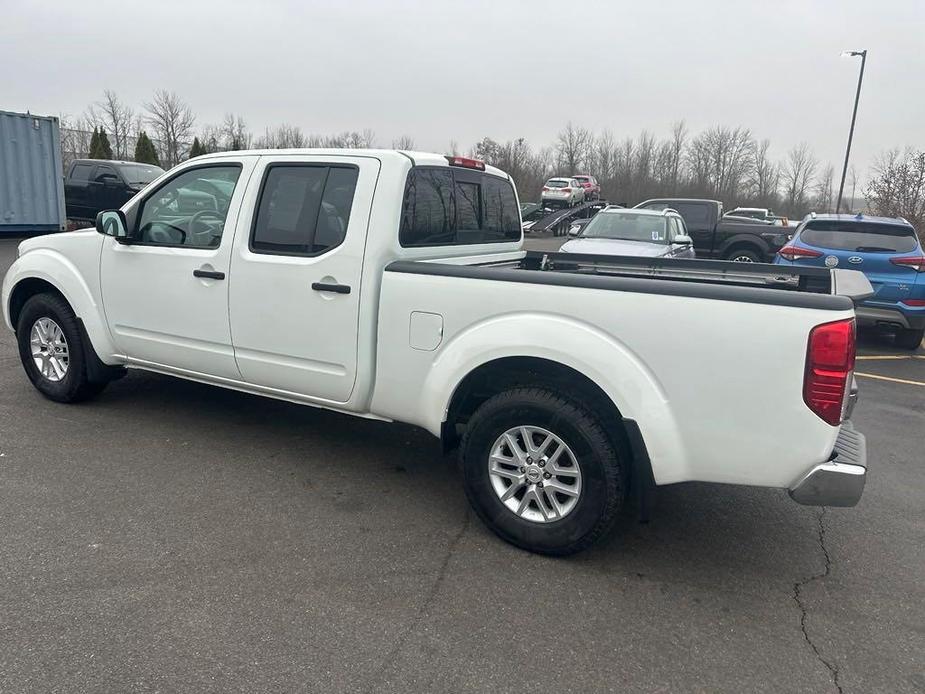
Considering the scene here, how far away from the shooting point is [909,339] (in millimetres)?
8930

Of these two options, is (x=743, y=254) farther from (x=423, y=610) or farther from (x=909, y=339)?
(x=423, y=610)

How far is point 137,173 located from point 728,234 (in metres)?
14.7

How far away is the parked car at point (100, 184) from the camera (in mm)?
17344

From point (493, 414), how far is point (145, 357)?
2.67m

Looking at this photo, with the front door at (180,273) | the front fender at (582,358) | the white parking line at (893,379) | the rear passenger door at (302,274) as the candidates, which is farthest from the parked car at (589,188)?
the front fender at (582,358)

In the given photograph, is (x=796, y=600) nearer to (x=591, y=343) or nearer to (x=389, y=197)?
(x=591, y=343)

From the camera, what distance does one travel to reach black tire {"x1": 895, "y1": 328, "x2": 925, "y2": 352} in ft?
29.0

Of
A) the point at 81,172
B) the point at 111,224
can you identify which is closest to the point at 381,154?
the point at 111,224

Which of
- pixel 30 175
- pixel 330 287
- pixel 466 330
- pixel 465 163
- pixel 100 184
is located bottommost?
pixel 466 330

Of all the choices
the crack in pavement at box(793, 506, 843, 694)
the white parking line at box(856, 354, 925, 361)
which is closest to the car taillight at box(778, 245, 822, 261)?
the white parking line at box(856, 354, 925, 361)

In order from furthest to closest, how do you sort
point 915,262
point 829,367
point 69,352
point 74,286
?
1. point 915,262
2. point 69,352
3. point 74,286
4. point 829,367

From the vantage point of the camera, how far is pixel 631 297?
3037 millimetres

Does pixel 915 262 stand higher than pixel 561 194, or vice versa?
pixel 561 194

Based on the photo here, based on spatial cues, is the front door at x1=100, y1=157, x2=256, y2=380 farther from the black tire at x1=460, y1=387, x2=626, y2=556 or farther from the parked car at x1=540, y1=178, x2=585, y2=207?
the parked car at x1=540, y1=178, x2=585, y2=207
